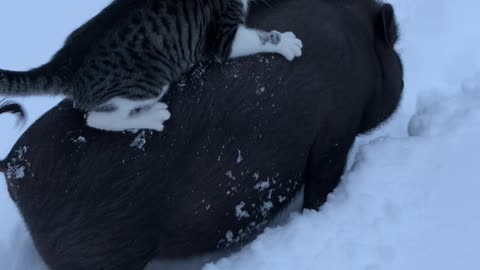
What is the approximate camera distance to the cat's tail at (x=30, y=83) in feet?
5.61

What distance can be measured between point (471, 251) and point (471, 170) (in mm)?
343

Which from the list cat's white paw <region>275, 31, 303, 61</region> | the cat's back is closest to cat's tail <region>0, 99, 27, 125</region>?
the cat's back

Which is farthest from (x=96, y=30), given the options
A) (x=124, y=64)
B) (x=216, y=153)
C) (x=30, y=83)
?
(x=216, y=153)

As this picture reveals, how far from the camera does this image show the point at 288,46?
2002 mm

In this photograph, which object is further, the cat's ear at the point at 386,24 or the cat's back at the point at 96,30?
the cat's ear at the point at 386,24

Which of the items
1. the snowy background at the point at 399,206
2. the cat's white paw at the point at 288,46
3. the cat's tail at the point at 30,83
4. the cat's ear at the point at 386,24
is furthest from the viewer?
the cat's ear at the point at 386,24

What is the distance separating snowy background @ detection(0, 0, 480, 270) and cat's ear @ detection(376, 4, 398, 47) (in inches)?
14.2

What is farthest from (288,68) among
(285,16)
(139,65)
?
(139,65)

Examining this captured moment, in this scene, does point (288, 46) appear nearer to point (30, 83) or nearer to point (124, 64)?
point (124, 64)

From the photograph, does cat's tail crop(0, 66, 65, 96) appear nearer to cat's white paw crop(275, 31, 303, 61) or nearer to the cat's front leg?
the cat's front leg

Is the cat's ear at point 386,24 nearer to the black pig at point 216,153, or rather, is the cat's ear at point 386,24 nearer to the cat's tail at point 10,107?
the black pig at point 216,153

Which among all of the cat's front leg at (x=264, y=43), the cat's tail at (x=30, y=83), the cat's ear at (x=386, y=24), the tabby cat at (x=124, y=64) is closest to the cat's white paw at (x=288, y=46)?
the cat's front leg at (x=264, y=43)

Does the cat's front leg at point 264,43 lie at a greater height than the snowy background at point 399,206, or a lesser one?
greater

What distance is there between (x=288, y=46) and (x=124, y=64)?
1.77 ft
